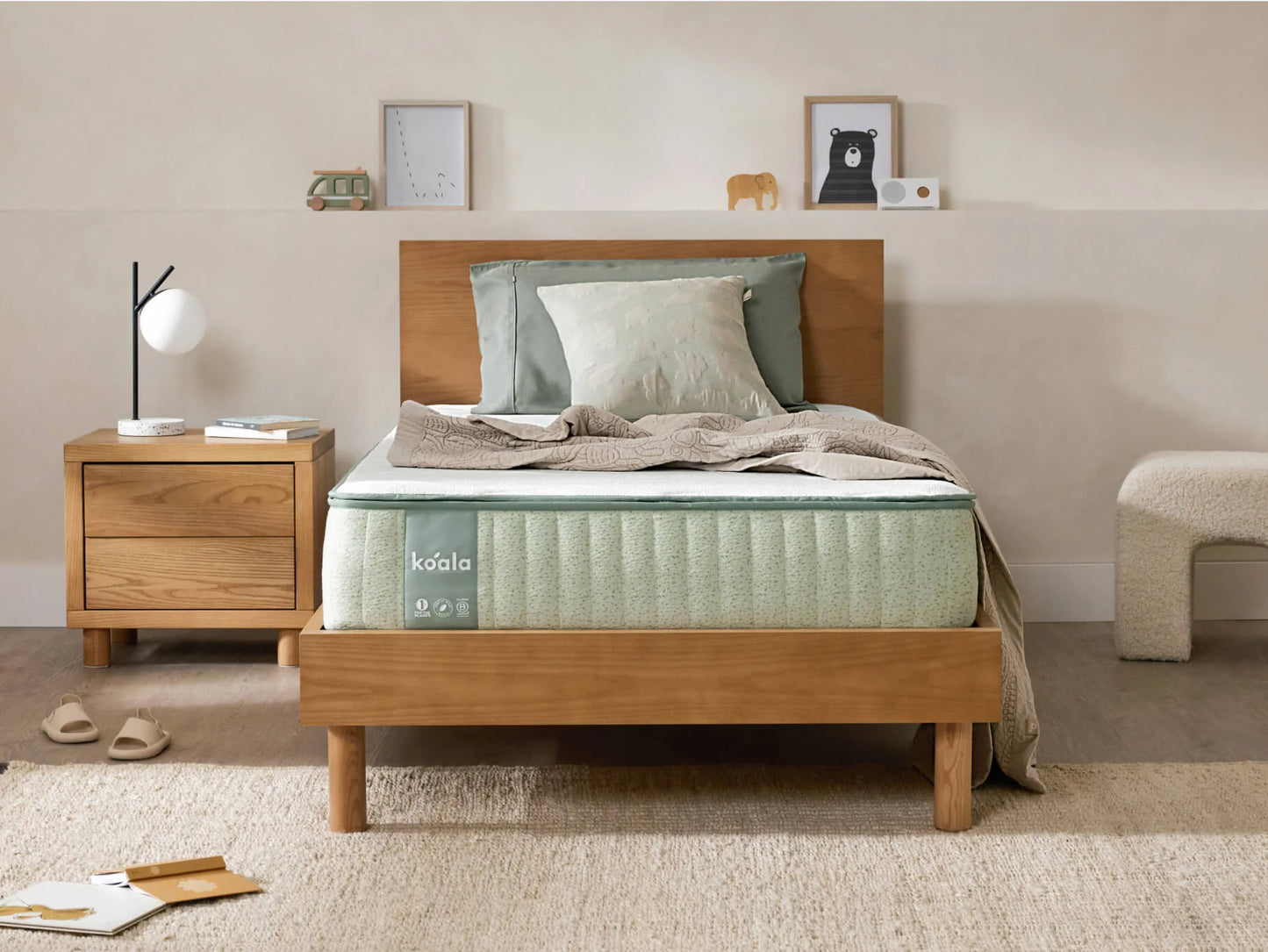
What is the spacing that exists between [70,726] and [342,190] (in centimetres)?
178

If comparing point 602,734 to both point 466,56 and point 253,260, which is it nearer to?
point 253,260

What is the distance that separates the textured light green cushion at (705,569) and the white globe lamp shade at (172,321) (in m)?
1.40

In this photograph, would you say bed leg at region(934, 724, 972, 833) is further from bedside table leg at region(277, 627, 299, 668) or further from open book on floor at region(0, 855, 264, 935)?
bedside table leg at region(277, 627, 299, 668)

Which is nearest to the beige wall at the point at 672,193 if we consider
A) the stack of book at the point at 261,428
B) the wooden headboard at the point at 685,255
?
the wooden headboard at the point at 685,255

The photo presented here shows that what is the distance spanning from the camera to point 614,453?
7.03ft

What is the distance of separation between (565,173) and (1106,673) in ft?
6.77

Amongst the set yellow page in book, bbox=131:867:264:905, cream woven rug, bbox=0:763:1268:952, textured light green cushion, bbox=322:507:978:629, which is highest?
textured light green cushion, bbox=322:507:978:629

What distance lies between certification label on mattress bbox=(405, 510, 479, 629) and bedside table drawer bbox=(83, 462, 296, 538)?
3.76 ft

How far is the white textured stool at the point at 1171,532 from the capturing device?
117 inches

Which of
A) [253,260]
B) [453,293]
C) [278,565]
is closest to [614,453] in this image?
[278,565]

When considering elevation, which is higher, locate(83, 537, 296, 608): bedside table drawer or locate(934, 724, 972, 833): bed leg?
locate(83, 537, 296, 608): bedside table drawer

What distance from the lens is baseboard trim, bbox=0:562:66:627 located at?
3.44m

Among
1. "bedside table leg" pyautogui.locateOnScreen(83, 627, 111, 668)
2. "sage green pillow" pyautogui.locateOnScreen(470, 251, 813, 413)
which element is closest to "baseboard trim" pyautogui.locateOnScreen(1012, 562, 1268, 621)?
"sage green pillow" pyautogui.locateOnScreen(470, 251, 813, 413)

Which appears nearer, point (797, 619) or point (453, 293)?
point (797, 619)
